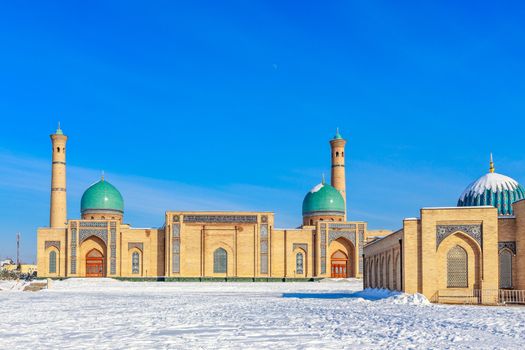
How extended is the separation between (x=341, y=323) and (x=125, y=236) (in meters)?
32.3

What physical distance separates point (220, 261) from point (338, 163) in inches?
503

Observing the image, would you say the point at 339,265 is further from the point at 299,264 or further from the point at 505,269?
the point at 505,269

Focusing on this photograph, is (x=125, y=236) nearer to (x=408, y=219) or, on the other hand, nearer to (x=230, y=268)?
(x=230, y=268)

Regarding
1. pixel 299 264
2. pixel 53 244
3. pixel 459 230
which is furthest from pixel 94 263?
pixel 459 230

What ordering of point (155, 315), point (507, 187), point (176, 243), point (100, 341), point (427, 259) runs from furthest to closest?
point (176, 243) < point (507, 187) < point (427, 259) < point (155, 315) < point (100, 341)

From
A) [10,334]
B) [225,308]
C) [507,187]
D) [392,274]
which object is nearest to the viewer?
[10,334]

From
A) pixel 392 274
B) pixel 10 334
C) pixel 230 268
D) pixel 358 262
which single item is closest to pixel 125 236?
pixel 230 268

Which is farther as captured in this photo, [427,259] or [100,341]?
[427,259]

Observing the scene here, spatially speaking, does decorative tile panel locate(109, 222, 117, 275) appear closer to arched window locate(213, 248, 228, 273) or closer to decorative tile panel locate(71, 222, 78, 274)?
decorative tile panel locate(71, 222, 78, 274)

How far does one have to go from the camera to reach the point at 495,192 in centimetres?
3041

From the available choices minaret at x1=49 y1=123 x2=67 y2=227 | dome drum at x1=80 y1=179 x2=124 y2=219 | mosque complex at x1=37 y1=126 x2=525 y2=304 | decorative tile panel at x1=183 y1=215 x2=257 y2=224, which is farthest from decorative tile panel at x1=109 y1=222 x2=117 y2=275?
minaret at x1=49 y1=123 x2=67 y2=227

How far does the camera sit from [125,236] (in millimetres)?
44562

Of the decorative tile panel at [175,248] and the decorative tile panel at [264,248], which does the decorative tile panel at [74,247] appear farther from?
the decorative tile panel at [264,248]

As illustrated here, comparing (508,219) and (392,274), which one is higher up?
(508,219)
